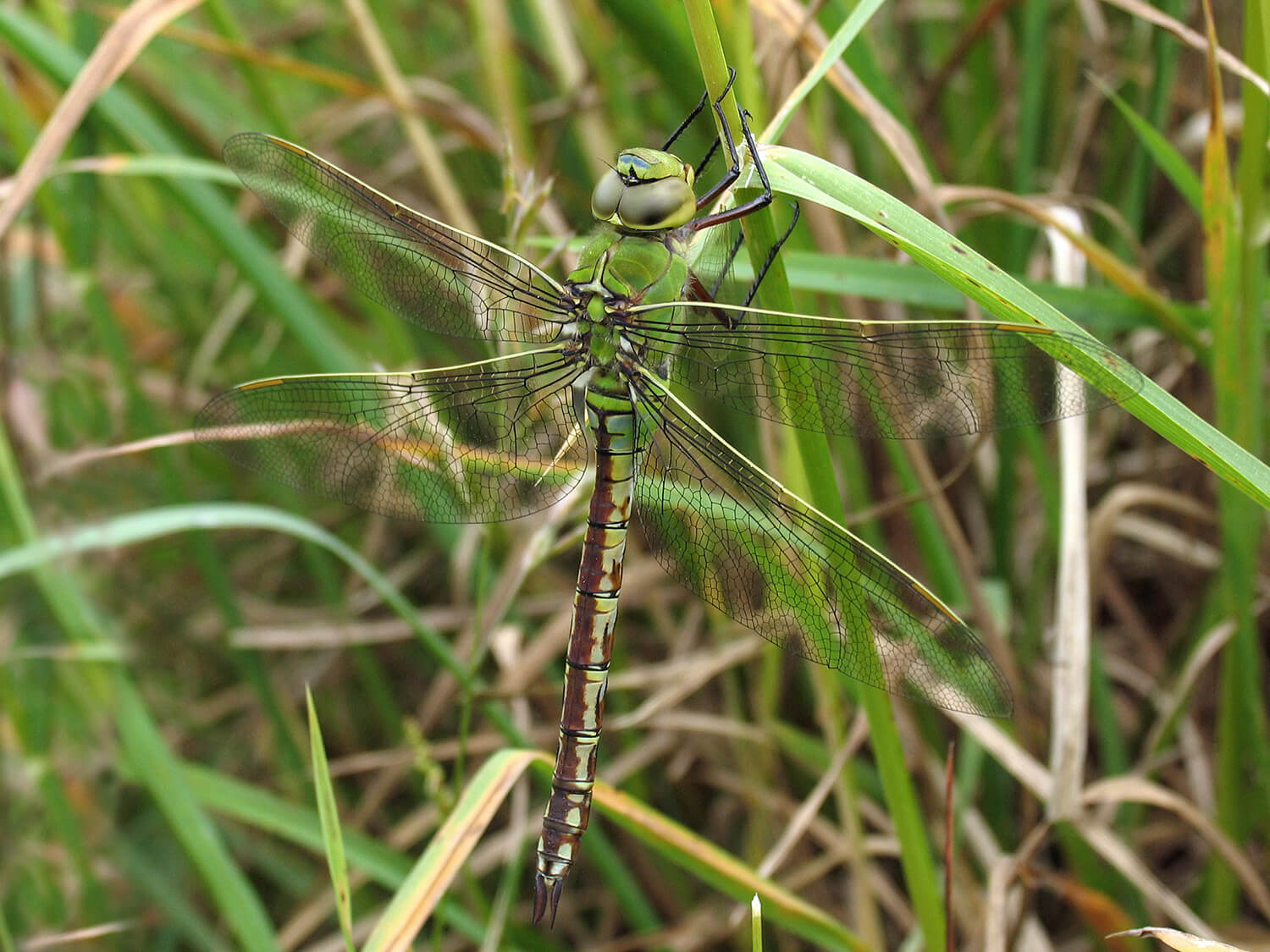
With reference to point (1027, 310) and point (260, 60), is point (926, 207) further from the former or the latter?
point (260, 60)

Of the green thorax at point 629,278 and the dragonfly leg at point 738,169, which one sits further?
the green thorax at point 629,278

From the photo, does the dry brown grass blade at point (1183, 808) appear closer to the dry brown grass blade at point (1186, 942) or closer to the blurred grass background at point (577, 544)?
the blurred grass background at point (577, 544)

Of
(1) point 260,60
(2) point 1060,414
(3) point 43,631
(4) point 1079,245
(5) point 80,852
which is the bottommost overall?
(5) point 80,852

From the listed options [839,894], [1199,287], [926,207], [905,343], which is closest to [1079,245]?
[926,207]

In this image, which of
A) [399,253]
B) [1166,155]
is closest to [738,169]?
[399,253]

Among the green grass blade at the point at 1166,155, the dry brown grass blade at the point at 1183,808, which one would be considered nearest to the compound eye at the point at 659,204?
the green grass blade at the point at 1166,155

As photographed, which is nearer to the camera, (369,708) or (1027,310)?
(1027,310)
